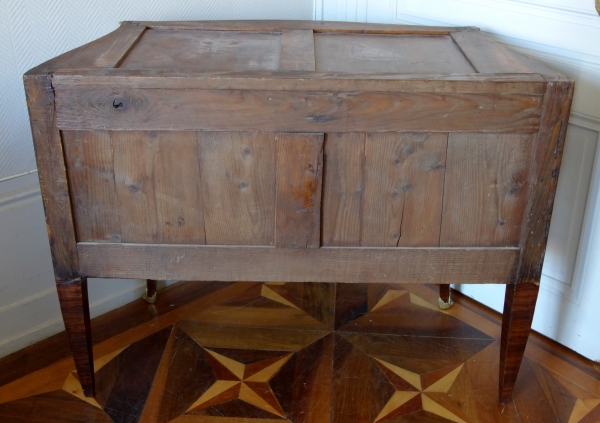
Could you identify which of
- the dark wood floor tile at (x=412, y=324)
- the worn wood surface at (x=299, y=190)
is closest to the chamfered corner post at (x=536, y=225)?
the dark wood floor tile at (x=412, y=324)

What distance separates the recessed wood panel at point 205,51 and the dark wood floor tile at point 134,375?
672mm

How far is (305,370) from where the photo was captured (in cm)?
139

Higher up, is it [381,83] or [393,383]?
[381,83]

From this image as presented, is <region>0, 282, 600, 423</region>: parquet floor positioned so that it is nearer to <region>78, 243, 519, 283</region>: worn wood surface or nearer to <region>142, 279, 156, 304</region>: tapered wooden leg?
<region>142, 279, 156, 304</region>: tapered wooden leg

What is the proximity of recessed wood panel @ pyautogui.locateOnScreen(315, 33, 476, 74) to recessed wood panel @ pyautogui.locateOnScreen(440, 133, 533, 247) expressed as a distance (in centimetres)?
14

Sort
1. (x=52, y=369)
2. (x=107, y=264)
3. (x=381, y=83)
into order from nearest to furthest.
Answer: (x=381, y=83)
(x=107, y=264)
(x=52, y=369)

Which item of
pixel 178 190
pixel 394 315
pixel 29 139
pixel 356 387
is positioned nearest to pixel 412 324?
pixel 394 315

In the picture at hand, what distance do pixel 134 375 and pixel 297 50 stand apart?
766 mm

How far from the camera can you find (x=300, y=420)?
4.15 feet

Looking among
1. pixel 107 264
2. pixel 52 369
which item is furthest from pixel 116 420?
pixel 107 264

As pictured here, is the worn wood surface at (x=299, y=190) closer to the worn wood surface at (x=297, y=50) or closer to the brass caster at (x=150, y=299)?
the worn wood surface at (x=297, y=50)

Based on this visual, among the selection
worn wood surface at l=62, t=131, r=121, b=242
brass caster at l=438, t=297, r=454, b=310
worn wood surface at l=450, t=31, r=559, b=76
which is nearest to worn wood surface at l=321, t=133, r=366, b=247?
worn wood surface at l=450, t=31, r=559, b=76

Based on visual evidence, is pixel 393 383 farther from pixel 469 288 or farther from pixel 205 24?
pixel 205 24

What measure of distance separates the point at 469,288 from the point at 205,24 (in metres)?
0.92
